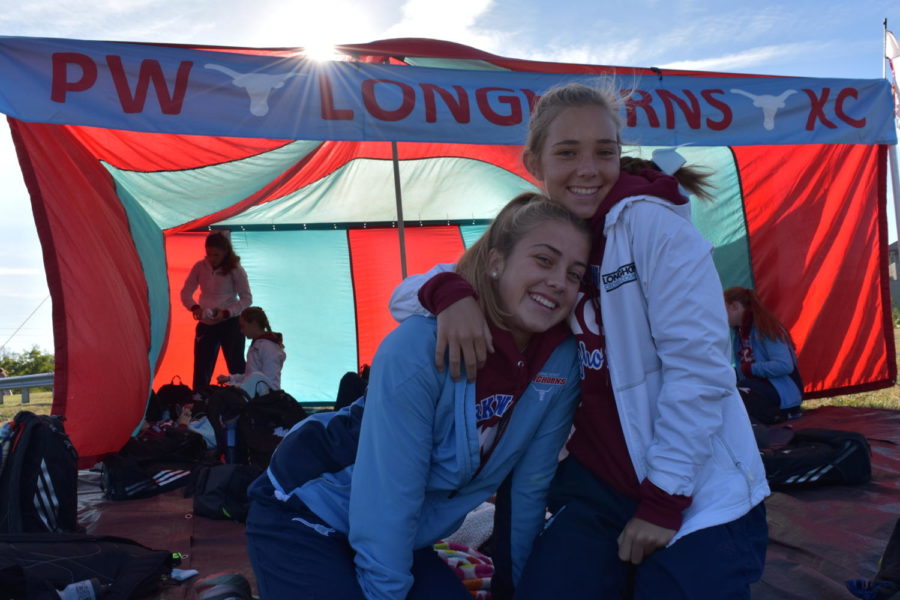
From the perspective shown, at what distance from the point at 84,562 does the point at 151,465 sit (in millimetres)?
1790

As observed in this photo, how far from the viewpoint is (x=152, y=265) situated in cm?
565

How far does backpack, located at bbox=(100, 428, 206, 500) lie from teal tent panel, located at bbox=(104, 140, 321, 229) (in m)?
2.19

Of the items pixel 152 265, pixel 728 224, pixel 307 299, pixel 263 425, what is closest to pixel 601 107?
pixel 263 425

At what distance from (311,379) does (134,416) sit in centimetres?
318

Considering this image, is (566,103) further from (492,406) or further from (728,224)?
(728,224)

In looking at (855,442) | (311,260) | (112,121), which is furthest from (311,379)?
(855,442)

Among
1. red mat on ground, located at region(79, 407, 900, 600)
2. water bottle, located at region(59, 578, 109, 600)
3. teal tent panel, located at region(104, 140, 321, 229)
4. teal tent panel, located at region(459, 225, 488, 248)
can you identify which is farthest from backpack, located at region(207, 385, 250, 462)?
teal tent panel, located at region(459, 225, 488, 248)

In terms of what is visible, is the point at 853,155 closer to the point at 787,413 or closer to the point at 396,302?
the point at 787,413

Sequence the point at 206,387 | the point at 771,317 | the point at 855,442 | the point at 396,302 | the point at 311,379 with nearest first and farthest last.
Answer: the point at 396,302 < the point at 855,442 < the point at 771,317 < the point at 206,387 < the point at 311,379

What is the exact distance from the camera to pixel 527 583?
1.80 metres

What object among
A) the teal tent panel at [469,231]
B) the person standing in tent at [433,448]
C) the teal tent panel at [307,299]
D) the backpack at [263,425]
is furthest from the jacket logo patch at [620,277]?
the teal tent panel at [469,231]

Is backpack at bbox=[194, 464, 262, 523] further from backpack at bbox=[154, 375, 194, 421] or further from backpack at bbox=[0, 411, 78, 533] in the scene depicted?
backpack at bbox=[154, 375, 194, 421]

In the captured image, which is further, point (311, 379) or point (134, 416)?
point (311, 379)

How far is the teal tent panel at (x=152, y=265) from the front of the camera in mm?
5207
